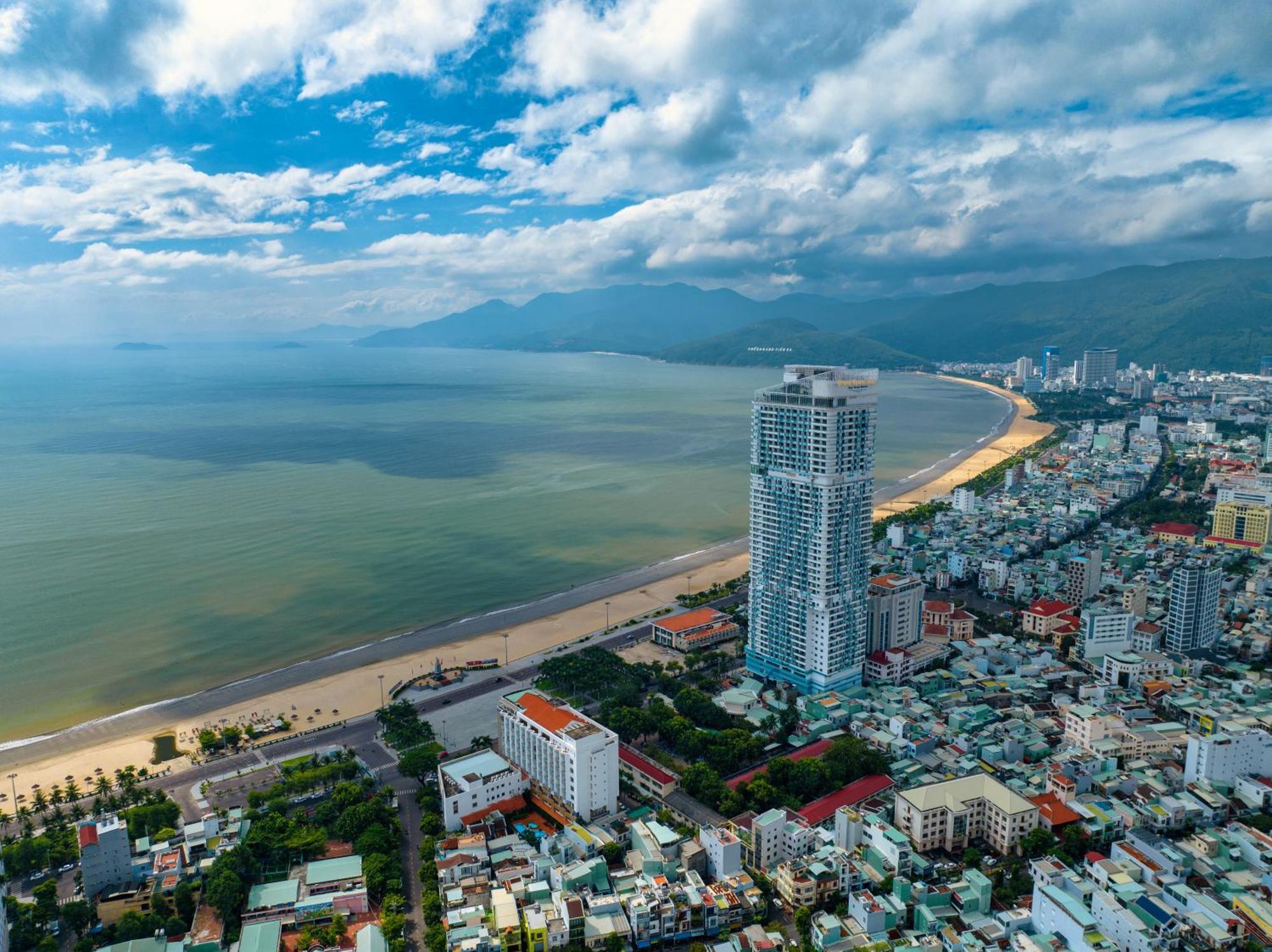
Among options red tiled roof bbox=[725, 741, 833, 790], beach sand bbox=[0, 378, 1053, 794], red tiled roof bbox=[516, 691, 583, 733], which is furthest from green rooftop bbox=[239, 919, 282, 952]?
red tiled roof bbox=[725, 741, 833, 790]

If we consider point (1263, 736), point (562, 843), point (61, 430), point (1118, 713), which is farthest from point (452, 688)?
point (61, 430)

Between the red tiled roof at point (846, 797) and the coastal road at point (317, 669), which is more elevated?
the red tiled roof at point (846, 797)

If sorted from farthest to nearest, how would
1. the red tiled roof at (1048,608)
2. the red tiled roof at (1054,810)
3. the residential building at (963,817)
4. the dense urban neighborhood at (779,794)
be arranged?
the red tiled roof at (1048,608)
the red tiled roof at (1054,810)
the residential building at (963,817)
the dense urban neighborhood at (779,794)

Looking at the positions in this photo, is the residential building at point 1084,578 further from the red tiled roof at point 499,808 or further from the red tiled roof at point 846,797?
the red tiled roof at point 499,808

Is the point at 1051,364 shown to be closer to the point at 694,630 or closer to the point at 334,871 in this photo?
the point at 694,630

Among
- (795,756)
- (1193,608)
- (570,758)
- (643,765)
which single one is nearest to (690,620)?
(795,756)

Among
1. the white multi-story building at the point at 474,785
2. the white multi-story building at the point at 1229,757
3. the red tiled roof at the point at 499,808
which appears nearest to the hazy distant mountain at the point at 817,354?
the white multi-story building at the point at 1229,757
